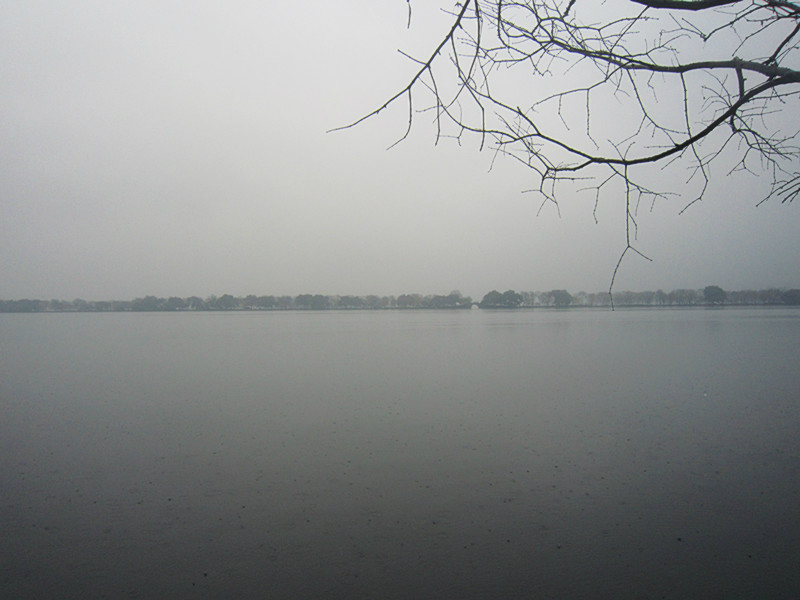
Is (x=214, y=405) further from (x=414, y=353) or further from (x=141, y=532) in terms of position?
(x=414, y=353)

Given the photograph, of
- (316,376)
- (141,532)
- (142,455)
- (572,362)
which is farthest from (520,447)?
(572,362)

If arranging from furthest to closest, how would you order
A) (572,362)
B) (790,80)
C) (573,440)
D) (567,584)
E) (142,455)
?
(572,362)
(573,440)
(142,455)
(567,584)
(790,80)

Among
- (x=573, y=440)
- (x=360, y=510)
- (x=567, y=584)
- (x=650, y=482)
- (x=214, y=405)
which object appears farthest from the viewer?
(x=214, y=405)

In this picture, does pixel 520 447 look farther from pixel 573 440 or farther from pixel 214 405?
pixel 214 405

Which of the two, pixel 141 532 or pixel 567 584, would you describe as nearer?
pixel 567 584

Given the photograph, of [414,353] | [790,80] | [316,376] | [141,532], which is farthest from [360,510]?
[414,353]

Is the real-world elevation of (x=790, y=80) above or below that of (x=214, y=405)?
above

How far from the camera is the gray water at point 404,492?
3242 mm

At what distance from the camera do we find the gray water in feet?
10.6

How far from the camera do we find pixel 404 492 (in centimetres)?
455

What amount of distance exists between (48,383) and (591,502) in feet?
39.2

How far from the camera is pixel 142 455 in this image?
5.83 meters

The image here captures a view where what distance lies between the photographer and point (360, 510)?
13.8ft

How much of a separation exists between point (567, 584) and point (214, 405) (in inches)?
275
